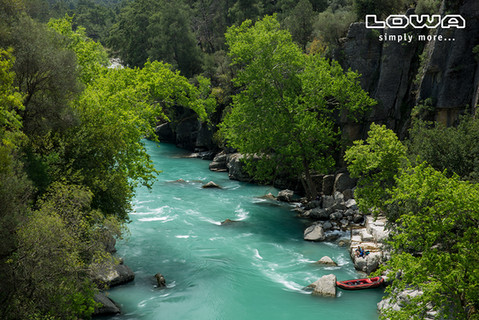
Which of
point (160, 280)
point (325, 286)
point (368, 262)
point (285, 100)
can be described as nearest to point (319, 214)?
point (368, 262)

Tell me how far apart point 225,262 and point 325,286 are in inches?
237

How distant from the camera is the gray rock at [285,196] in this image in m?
33.4

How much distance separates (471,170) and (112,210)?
17379mm

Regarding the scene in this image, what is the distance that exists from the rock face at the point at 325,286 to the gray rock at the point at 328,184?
1396 cm

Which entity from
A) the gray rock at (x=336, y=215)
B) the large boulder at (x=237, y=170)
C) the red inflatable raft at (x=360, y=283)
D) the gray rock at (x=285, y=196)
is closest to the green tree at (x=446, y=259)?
the red inflatable raft at (x=360, y=283)

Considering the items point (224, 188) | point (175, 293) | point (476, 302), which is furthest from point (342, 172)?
point (476, 302)

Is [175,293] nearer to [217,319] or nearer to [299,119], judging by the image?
[217,319]

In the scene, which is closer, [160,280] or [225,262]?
[160,280]

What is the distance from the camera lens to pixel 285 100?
30.1m

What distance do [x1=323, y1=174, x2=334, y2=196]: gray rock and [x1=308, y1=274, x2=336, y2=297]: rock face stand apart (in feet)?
45.8

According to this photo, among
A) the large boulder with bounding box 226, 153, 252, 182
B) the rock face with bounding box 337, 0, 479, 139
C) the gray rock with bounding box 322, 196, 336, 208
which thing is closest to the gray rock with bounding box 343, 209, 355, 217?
the gray rock with bounding box 322, 196, 336, 208

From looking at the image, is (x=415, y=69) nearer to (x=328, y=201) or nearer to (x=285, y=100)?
(x=285, y=100)

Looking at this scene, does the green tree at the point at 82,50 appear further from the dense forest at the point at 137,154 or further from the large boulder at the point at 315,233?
the large boulder at the point at 315,233

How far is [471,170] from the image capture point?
62.6ft
